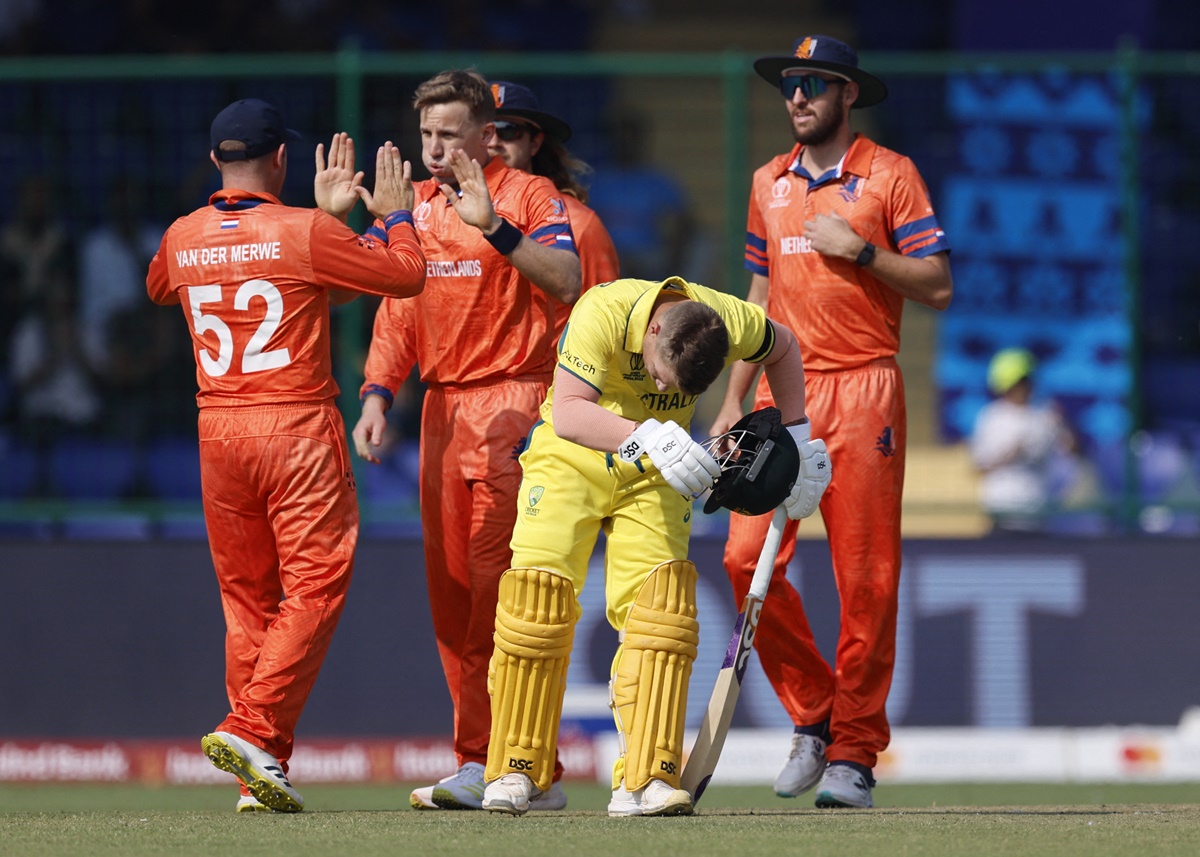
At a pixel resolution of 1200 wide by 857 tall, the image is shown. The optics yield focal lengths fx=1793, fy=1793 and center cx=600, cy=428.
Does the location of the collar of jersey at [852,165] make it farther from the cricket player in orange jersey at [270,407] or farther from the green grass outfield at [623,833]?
the green grass outfield at [623,833]

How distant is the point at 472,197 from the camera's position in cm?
554

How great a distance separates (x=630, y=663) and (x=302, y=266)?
61.5 inches

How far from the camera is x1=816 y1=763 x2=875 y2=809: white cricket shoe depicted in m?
5.85

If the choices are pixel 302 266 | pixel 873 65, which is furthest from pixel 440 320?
pixel 873 65

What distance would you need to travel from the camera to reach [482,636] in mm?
5910

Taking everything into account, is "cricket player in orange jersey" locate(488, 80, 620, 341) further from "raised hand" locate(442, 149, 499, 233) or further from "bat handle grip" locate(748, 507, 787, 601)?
"bat handle grip" locate(748, 507, 787, 601)

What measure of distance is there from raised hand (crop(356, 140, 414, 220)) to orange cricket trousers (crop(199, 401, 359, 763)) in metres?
0.68

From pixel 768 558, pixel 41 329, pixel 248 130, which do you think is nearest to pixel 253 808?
pixel 768 558

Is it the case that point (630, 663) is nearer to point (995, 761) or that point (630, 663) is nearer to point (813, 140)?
point (813, 140)

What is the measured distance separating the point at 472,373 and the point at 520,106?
42.1 inches

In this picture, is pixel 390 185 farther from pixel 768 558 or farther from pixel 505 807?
pixel 505 807

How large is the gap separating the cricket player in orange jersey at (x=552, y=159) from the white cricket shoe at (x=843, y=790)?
1748mm

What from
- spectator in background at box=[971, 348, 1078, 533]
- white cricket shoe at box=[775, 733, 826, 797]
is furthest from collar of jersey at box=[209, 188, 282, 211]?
spectator in background at box=[971, 348, 1078, 533]

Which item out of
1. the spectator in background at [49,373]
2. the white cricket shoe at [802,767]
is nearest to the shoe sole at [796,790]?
the white cricket shoe at [802,767]
